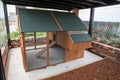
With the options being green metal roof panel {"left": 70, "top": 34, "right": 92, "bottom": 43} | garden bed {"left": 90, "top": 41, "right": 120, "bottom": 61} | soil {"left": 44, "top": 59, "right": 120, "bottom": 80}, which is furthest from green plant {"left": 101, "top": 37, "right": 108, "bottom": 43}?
green metal roof panel {"left": 70, "top": 34, "right": 92, "bottom": 43}

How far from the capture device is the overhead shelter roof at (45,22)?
309 centimetres

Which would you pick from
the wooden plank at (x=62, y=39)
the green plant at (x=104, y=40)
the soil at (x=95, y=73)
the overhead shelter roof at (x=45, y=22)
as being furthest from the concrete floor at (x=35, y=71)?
the overhead shelter roof at (x=45, y=22)

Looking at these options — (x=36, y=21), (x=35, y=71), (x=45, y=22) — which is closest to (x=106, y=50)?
(x=45, y=22)

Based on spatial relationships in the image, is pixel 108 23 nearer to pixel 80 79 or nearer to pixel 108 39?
pixel 108 39

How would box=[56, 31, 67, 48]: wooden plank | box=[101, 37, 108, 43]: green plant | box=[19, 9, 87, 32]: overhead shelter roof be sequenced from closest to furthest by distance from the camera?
box=[19, 9, 87, 32]: overhead shelter roof → box=[56, 31, 67, 48]: wooden plank → box=[101, 37, 108, 43]: green plant

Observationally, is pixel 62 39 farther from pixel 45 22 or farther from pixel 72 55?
pixel 45 22

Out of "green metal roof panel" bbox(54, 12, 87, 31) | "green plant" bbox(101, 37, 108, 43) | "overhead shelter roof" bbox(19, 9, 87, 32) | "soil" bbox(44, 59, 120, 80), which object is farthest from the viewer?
"green plant" bbox(101, 37, 108, 43)

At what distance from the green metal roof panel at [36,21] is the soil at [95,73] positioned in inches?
66.1

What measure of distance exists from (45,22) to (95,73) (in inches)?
103

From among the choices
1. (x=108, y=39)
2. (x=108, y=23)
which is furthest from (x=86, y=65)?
(x=108, y=23)

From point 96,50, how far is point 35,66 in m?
3.37

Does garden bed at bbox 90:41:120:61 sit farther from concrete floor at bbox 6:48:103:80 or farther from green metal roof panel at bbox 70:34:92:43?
green metal roof panel at bbox 70:34:92:43

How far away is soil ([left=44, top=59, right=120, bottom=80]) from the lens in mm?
2962

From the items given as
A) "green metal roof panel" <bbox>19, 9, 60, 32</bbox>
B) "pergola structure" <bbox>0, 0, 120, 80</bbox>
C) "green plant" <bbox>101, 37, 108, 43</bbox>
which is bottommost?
"green plant" <bbox>101, 37, 108, 43</bbox>
